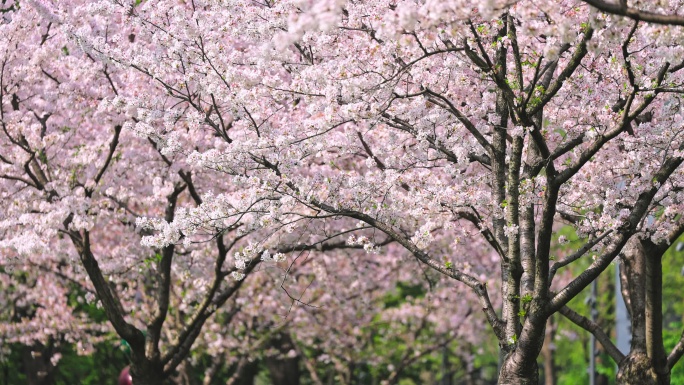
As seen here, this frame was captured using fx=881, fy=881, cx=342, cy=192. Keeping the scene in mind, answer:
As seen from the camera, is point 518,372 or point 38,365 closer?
point 518,372

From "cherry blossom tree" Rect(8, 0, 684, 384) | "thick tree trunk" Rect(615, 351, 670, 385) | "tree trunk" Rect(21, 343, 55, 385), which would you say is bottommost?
"thick tree trunk" Rect(615, 351, 670, 385)

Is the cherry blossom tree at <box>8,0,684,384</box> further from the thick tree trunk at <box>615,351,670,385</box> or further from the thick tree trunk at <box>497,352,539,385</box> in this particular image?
the thick tree trunk at <box>615,351,670,385</box>

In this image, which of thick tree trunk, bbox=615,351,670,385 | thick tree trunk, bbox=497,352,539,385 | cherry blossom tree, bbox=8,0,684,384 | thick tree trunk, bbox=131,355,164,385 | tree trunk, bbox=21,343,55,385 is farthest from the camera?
tree trunk, bbox=21,343,55,385

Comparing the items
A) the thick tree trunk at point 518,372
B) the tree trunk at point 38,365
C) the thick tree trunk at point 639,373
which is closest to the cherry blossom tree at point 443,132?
the thick tree trunk at point 518,372

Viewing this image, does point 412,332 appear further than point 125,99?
Yes

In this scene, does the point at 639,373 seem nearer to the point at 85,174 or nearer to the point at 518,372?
the point at 518,372

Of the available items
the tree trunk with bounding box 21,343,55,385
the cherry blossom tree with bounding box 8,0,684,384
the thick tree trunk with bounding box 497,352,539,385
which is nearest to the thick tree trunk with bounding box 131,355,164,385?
the cherry blossom tree with bounding box 8,0,684,384

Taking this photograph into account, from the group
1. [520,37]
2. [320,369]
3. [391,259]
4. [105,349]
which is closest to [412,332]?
[320,369]

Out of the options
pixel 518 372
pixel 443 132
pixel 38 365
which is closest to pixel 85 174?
pixel 443 132

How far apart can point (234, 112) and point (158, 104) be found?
178 centimetres

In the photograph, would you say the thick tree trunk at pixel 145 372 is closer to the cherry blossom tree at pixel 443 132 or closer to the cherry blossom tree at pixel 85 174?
the cherry blossom tree at pixel 85 174

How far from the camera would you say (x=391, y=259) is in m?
24.4

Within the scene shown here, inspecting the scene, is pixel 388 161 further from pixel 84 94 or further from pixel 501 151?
pixel 84 94

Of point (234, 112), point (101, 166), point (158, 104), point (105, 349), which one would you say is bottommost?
point (234, 112)
